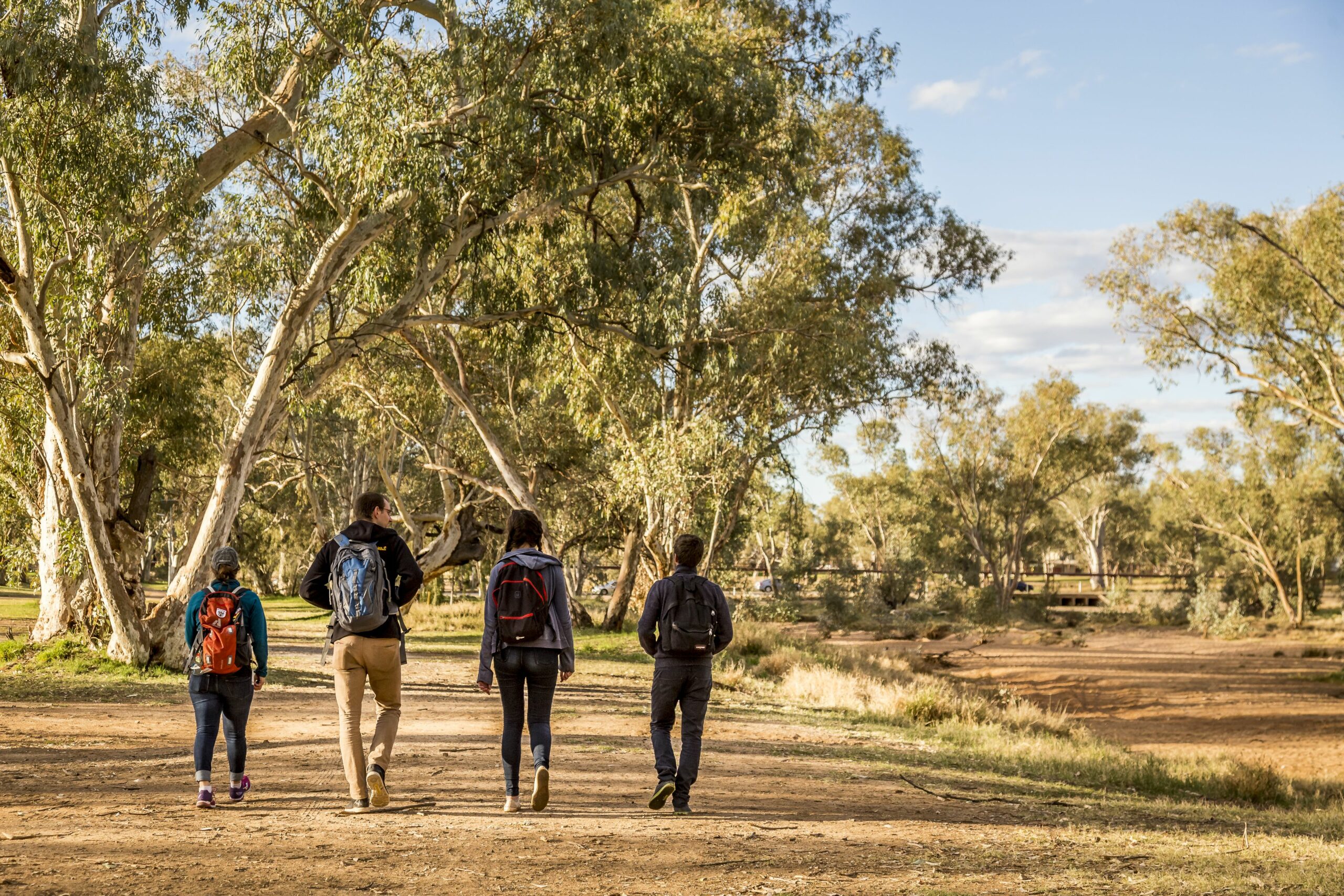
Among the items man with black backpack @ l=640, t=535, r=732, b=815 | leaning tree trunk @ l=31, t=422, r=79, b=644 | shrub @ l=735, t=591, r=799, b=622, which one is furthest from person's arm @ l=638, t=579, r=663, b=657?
shrub @ l=735, t=591, r=799, b=622

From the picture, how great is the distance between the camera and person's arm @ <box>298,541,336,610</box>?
605 centimetres

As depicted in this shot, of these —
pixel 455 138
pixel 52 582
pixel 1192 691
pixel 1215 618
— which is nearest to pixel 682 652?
pixel 455 138

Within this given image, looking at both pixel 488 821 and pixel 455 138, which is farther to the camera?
pixel 455 138

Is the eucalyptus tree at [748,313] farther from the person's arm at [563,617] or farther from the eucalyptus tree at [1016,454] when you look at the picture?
the eucalyptus tree at [1016,454]

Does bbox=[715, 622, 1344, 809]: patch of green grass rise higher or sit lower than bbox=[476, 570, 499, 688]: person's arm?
lower

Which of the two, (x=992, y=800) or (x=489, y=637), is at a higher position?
(x=489, y=637)

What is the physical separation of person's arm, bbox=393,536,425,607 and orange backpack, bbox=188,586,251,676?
3.32 feet

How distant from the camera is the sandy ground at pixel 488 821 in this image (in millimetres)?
4930

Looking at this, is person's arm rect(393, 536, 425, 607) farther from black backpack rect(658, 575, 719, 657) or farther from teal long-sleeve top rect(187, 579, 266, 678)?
black backpack rect(658, 575, 719, 657)

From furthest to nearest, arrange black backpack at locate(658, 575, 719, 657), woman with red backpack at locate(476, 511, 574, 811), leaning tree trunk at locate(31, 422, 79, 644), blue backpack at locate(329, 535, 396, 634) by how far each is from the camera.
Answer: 1. leaning tree trunk at locate(31, 422, 79, 644)
2. black backpack at locate(658, 575, 719, 657)
3. woman with red backpack at locate(476, 511, 574, 811)
4. blue backpack at locate(329, 535, 396, 634)

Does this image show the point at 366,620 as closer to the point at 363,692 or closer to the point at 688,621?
the point at 363,692

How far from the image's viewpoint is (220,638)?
633 centimetres

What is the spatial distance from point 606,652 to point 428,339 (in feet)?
24.5

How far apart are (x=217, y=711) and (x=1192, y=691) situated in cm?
2193
